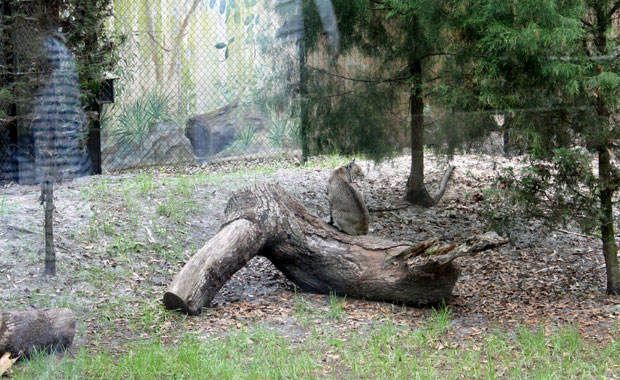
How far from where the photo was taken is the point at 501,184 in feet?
14.0

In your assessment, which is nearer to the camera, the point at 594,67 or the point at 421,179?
the point at 594,67

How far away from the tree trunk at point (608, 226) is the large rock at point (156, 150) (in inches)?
118

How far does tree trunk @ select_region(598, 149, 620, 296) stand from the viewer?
13.3ft

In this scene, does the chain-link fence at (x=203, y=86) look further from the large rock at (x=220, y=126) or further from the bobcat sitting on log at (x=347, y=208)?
the bobcat sitting on log at (x=347, y=208)

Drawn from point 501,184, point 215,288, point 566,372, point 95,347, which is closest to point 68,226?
point 215,288

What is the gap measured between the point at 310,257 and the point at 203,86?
5.21ft

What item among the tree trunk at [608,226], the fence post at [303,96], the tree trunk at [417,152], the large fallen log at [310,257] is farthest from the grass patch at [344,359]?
the fence post at [303,96]

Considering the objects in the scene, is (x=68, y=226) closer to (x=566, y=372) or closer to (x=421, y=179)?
(x=421, y=179)

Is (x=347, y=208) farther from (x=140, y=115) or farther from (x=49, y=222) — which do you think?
(x=49, y=222)

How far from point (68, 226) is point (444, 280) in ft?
9.10

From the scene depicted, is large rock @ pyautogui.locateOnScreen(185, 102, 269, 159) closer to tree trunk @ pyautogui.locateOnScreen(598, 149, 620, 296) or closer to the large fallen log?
the large fallen log

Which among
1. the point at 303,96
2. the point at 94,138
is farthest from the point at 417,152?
the point at 94,138

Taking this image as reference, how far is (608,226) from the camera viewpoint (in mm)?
4145

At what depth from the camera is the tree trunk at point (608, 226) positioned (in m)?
4.06
